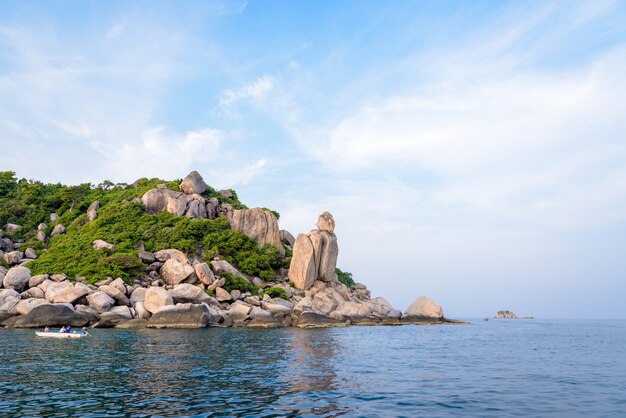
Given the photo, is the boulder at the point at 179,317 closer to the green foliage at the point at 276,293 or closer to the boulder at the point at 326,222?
the green foliage at the point at 276,293

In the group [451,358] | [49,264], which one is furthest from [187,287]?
[451,358]

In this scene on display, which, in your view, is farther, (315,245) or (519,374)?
(315,245)

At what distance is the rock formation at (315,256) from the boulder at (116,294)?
850 inches

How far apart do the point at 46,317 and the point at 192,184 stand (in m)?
31.9

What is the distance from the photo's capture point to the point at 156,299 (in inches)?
1634

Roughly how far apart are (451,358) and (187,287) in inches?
1095

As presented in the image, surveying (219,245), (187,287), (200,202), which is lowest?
(187,287)

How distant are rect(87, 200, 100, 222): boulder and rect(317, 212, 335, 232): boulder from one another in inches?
1249

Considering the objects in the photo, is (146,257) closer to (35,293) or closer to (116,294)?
(116,294)

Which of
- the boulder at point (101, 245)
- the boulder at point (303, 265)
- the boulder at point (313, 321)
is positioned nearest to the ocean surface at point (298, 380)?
the boulder at point (313, 321)

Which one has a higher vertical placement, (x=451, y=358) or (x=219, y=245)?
(x=219, y=245)

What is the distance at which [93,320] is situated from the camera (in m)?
40.2

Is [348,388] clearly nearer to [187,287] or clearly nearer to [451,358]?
[451,358]

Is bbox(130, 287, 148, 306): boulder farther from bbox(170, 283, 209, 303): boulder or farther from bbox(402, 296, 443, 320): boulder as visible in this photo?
bbox(402, 296, 443, 320): boulder
